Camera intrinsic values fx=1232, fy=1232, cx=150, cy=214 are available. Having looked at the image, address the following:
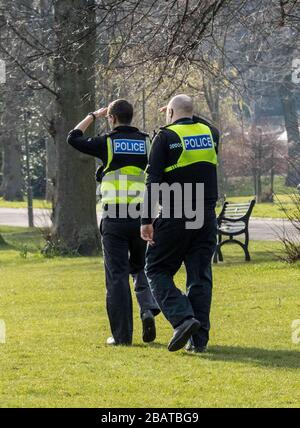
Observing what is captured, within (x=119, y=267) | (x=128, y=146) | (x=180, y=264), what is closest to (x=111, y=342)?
(x=119, y=267)

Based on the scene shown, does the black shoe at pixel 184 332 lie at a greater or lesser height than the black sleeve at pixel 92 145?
lesser

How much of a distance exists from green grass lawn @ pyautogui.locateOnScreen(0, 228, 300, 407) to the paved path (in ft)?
20.2

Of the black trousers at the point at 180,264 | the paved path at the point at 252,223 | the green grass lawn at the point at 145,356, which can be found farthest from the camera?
the paved path at the point at 252,223

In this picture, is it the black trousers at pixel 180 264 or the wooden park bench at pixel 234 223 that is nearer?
the black trousers at pixel 180 264

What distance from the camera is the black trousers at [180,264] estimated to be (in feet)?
31.3

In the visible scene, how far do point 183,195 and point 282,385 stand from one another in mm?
2002

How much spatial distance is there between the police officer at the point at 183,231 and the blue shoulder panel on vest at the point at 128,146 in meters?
0.49

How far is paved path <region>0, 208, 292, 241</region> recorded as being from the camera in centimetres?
2653

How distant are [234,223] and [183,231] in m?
10.2

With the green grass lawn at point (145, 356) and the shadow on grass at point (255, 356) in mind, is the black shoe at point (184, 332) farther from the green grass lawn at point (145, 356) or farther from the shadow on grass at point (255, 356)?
the shadow on grass at point (255, 356)

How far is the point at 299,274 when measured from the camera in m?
16.2

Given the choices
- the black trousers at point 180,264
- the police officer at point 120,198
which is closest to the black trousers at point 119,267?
the police officer at point 120,198

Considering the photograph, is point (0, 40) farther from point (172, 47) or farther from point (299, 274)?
point (172, 47)
